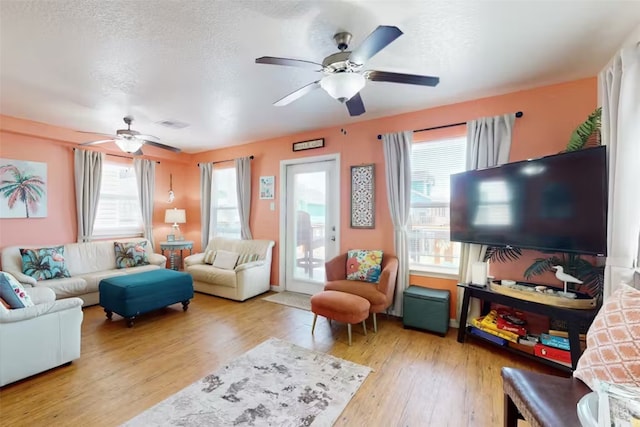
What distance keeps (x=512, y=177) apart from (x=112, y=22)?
340cm

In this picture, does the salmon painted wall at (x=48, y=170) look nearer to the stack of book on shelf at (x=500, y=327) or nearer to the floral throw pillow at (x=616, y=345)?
the stack of book on shelf at (x=500, y=327)

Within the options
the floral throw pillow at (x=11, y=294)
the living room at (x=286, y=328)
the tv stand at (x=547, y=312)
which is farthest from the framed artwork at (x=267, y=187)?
the tv stand at (x=547, y=312)

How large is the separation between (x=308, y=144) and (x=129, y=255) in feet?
11.4

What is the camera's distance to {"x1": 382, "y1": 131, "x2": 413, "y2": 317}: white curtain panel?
3.38 m

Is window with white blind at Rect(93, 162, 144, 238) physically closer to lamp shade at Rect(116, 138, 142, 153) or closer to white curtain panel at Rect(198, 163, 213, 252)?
white curtain panel at Rect(198, 163, 213, 252)

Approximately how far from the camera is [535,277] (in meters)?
2.75

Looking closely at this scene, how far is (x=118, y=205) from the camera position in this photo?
16.3ft

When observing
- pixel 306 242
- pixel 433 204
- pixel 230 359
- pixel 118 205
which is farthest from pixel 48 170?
pixel 433 204

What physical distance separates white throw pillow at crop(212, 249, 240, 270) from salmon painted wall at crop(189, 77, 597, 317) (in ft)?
1.99

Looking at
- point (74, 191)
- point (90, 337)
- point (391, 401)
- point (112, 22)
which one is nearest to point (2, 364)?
point (90, 337)

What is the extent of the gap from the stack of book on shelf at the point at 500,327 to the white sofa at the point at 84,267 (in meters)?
4.71

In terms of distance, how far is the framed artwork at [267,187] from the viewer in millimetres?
4723

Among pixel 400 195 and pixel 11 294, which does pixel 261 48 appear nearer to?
pixel 400 195

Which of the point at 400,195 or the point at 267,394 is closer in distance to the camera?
the point at 267,394
